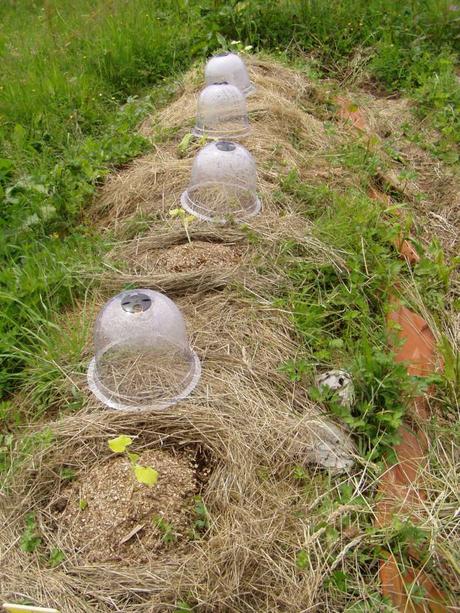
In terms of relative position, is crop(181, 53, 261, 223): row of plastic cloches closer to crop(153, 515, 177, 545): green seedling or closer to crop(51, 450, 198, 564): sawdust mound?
crop(51, 450, 198, 564): sawdust mound

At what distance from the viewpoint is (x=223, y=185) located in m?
3.30

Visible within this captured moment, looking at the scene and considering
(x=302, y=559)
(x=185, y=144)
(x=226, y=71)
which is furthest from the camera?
(x=226, y=71)

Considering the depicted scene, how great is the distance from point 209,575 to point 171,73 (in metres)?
4.87

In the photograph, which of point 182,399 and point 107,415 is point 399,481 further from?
point 107,415

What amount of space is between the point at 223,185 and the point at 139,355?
4.26ft

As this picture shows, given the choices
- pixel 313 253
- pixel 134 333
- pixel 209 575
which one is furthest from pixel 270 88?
pixel 209 575

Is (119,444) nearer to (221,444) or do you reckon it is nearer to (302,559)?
(221,444)

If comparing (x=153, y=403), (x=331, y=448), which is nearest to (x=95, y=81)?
(x=153, y=403)

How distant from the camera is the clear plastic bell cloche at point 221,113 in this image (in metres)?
4.06

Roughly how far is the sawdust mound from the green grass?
0.69m

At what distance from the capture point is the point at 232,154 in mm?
3340

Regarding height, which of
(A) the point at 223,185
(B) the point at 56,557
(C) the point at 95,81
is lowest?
(B) the point at 56,557

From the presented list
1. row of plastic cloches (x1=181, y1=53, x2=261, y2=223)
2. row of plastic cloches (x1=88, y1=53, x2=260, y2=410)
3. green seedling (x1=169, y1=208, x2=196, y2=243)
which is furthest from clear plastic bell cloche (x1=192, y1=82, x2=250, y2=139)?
row of plastic cloches (x1=88, y1=53, x2=260, y2=410)

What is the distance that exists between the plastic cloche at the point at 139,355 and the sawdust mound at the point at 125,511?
268 millimetres
